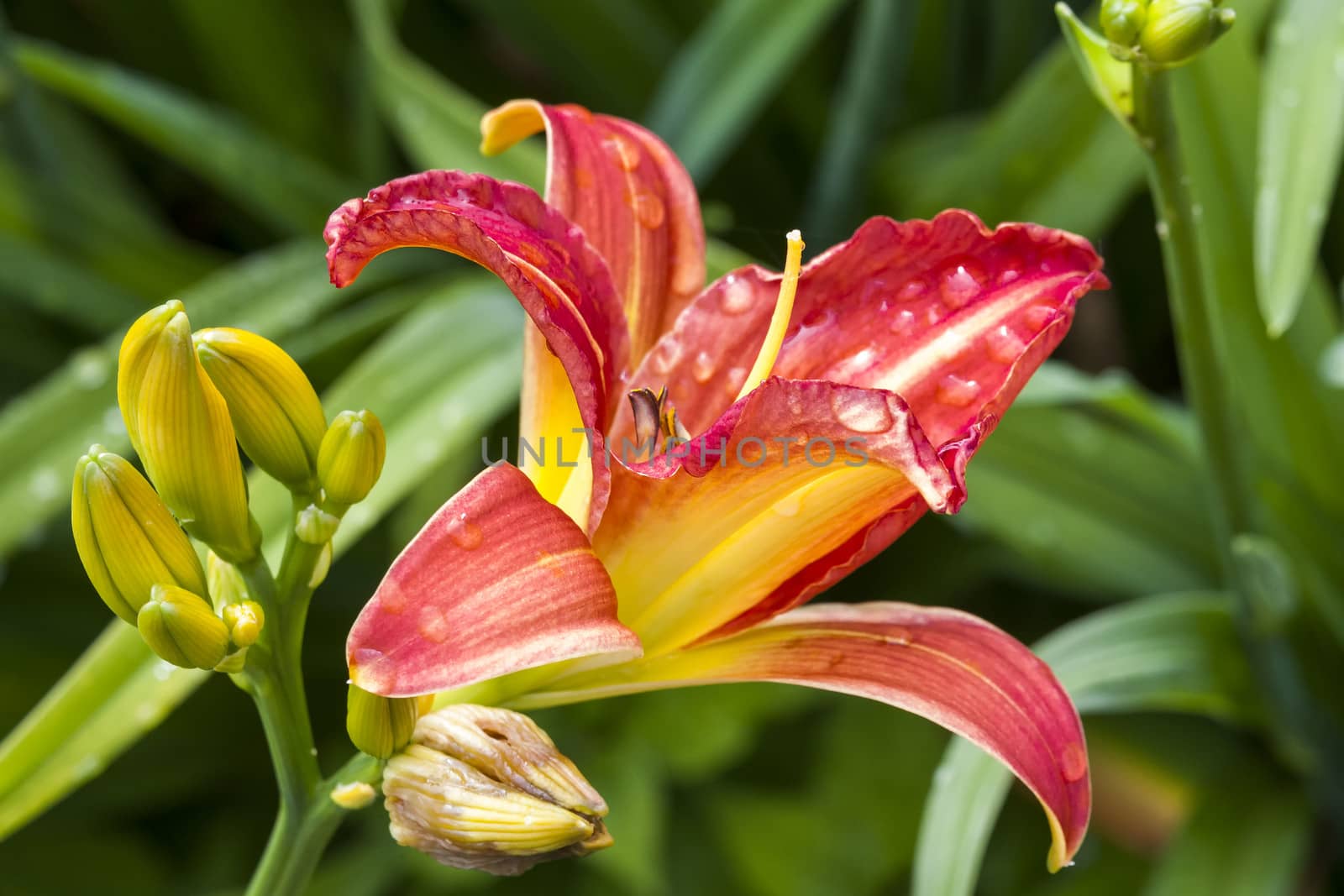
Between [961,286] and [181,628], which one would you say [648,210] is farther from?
[181,628]

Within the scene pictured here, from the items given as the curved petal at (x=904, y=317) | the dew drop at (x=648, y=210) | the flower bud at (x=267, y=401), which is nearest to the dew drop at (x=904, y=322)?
the curved petal at (x=904, y=317)

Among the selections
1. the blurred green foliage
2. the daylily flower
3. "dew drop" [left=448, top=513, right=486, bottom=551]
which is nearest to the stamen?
the daylily flower

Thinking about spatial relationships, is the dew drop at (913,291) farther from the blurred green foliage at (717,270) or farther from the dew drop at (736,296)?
the blurred green foliage at (717,270)

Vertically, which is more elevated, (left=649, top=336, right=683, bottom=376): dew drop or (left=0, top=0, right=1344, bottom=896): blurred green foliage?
(left=649, top=336, right=683, bottom=376): dew drop

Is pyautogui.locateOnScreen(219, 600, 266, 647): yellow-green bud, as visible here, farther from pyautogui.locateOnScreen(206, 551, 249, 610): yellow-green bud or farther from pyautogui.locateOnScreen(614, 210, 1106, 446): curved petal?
pyautogui.locateOnScreen(614, 210, 1106, 446): curved petal

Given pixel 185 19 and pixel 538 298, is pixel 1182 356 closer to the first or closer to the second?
pixel 538 298

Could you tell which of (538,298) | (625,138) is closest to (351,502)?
(538,298)
